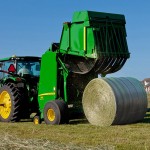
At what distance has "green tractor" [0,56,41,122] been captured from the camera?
14469mm

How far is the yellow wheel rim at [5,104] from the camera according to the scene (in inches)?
582

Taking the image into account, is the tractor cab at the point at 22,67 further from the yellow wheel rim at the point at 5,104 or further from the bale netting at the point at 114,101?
the bale netting at the point at 114,101

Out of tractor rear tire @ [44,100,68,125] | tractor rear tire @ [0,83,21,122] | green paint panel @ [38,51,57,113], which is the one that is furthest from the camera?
tractor rear tire @ [0,83,21,122]

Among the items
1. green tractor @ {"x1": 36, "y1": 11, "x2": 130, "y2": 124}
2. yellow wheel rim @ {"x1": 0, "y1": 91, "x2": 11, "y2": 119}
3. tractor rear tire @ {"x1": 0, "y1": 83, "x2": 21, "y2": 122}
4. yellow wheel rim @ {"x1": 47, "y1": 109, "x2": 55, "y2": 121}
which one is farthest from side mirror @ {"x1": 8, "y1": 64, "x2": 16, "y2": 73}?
yellow wheel rim @ {"x1": 47, "y1": 109, "x2": 55, "y2": 121}

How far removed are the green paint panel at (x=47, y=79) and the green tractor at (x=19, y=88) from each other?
0.59 meters

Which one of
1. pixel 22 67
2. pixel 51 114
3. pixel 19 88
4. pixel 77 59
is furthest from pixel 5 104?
pixel 77 59

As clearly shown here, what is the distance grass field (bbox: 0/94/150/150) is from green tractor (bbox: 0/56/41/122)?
2643mm

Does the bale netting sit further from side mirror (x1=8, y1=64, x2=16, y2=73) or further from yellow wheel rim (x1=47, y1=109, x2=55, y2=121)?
side mirror (x1=8, y1=64, x2=16, y2=73)

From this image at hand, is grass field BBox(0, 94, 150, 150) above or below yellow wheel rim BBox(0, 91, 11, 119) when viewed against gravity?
below

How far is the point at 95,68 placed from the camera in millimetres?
13602

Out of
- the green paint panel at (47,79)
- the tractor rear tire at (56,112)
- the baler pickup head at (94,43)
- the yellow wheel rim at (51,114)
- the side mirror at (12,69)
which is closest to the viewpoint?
the tractor rear tire at (56,112)

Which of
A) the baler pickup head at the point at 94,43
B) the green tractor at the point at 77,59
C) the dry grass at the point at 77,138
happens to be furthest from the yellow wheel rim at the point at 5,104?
the dry grass at the point at 77,138

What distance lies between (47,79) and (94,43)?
2.29 metres

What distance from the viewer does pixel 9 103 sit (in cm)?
1474
